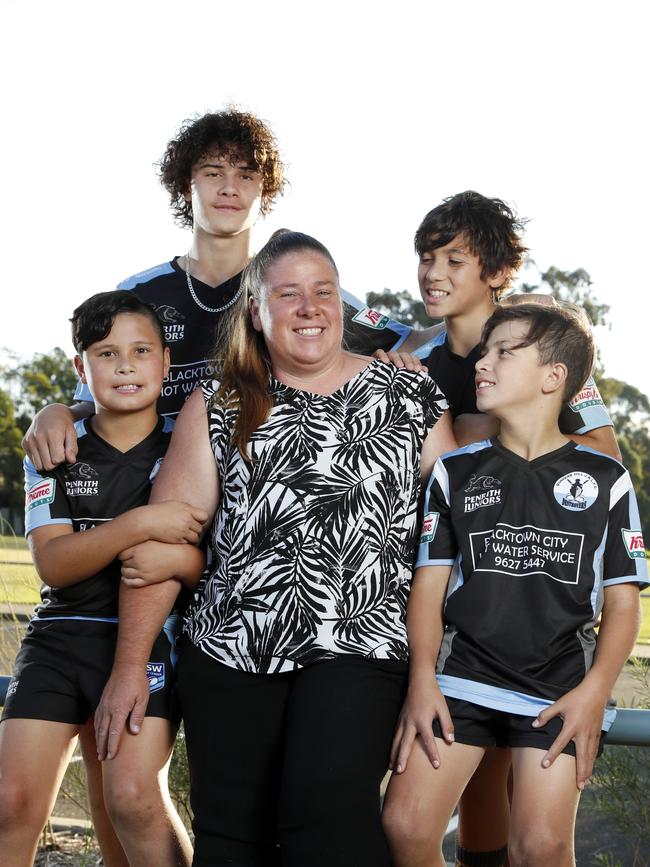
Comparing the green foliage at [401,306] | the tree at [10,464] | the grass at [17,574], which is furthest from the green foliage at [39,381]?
the grass at [17,574]

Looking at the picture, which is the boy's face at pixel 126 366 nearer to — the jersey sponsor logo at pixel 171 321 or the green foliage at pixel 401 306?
the jersey sponsor logo at pixel 171 321

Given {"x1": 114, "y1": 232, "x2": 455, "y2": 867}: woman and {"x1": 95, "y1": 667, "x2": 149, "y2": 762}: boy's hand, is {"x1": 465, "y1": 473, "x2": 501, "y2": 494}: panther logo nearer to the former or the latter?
{"x1": 114, "y1": 232, "x2": 455, "y2": 867}: woman

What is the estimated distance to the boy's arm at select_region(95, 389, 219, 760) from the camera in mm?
2695

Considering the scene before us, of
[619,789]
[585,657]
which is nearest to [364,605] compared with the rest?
[585,657]

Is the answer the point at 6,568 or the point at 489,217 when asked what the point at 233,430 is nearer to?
the point at 489,217

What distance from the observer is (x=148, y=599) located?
2783 mm

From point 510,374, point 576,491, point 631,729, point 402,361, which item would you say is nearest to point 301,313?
point 402,361

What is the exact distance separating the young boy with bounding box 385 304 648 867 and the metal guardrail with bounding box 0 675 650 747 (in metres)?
0.03

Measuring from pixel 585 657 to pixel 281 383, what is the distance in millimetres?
1196

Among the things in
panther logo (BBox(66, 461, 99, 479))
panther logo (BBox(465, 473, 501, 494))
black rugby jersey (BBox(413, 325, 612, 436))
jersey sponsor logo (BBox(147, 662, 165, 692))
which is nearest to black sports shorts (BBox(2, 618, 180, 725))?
jersey sponsor logo (BBox(147, 662, 165, 692))

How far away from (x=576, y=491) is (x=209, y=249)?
5.87 ft

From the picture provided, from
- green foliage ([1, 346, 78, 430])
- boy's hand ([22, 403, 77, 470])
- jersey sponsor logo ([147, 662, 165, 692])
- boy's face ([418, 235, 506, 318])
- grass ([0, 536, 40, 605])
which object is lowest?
jersey sponsor logo ([147, 662, 165, 692])

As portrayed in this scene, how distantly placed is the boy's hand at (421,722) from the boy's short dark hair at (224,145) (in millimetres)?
2216

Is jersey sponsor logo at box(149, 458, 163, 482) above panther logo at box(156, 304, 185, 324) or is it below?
below
